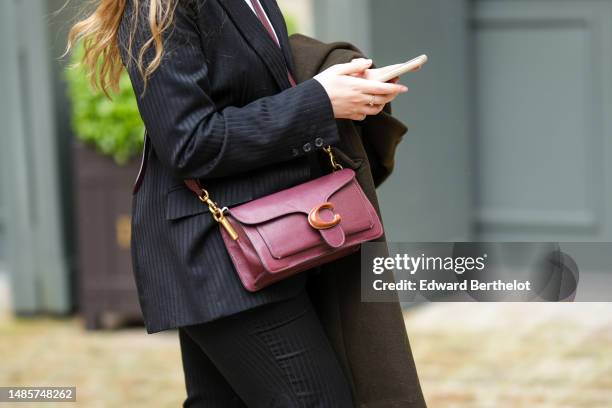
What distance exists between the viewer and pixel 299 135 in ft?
7.30

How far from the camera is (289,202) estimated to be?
88.0 inches

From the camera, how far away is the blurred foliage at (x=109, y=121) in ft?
18.1

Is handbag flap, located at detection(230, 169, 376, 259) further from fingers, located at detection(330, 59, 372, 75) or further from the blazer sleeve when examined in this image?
fingers, located at detection(330, 59, 372, 75)

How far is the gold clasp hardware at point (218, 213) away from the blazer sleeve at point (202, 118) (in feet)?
0.18

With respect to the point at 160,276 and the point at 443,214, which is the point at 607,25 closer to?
the point at 443,214

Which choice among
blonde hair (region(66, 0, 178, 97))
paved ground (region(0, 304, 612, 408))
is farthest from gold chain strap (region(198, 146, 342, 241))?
paved ground (region(0, 304, 612, 408))

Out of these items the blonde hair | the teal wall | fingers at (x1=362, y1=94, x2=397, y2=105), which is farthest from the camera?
the teal wall

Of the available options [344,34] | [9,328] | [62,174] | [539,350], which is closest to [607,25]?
[344,34]

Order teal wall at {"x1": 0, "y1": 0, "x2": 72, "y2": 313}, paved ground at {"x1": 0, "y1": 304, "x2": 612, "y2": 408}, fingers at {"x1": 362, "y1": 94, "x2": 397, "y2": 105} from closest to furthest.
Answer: fingers at {"x1": 362, "y1": 94, "x2": 397, "y2": 105}, paved ground at {"x1": 0, "y1": 304, "x2": 612, "y2": 408}, teal wall at {"x1": 0, "y1": 0, "x2": 72, "y2": 313}

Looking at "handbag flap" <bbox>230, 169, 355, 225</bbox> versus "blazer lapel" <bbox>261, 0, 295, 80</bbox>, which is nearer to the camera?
"handbag flap" <bbox>230, 169, 355, 225</bbox>

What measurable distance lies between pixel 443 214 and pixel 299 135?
152 inches

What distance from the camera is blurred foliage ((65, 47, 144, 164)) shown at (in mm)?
5516

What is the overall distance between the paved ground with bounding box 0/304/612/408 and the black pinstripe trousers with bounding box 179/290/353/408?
230 cm

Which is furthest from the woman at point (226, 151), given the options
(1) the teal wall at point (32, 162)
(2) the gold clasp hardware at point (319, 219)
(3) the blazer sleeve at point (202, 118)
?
(1) the teal wall at point (32, 162)
